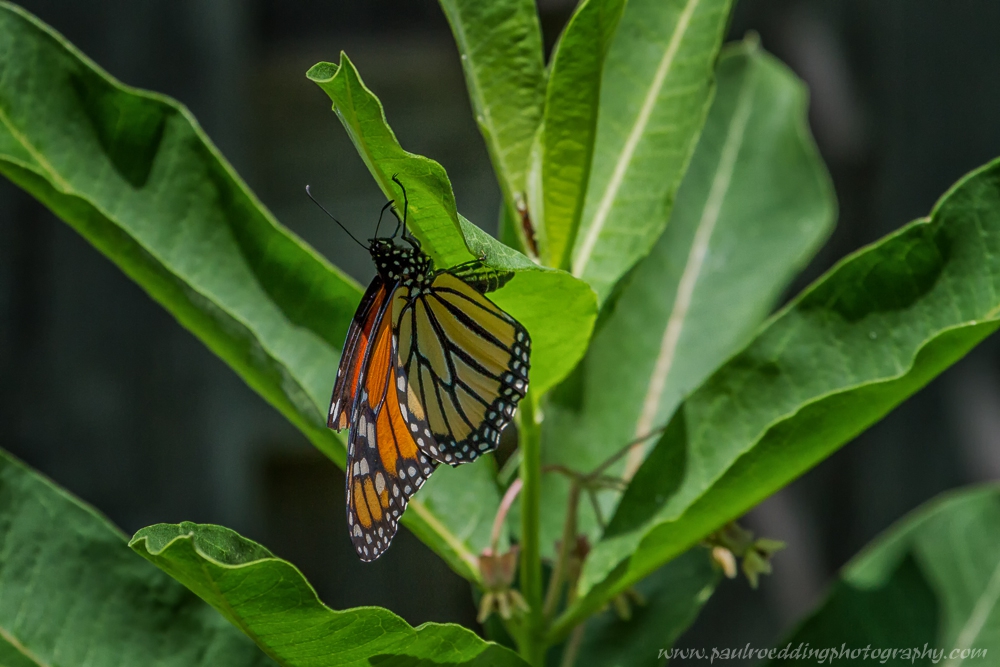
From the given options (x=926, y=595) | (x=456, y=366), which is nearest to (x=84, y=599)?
(x=456, y=366)

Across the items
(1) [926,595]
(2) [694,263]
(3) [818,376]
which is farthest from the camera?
(2) [694,263]

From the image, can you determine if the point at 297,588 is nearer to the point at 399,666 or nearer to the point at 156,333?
the point at 399,666

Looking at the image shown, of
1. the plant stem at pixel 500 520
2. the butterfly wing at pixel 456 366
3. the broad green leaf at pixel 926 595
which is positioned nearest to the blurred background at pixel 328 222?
the broad green leaf at pixel 926 595

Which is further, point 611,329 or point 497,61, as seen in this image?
point 611,329

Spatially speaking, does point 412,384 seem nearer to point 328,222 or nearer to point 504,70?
point 504,70

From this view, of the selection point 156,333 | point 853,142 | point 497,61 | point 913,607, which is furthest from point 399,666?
point 853,142

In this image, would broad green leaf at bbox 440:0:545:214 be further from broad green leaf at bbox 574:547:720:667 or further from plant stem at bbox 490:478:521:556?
broad green leaf at bbox 574:547:720:667
